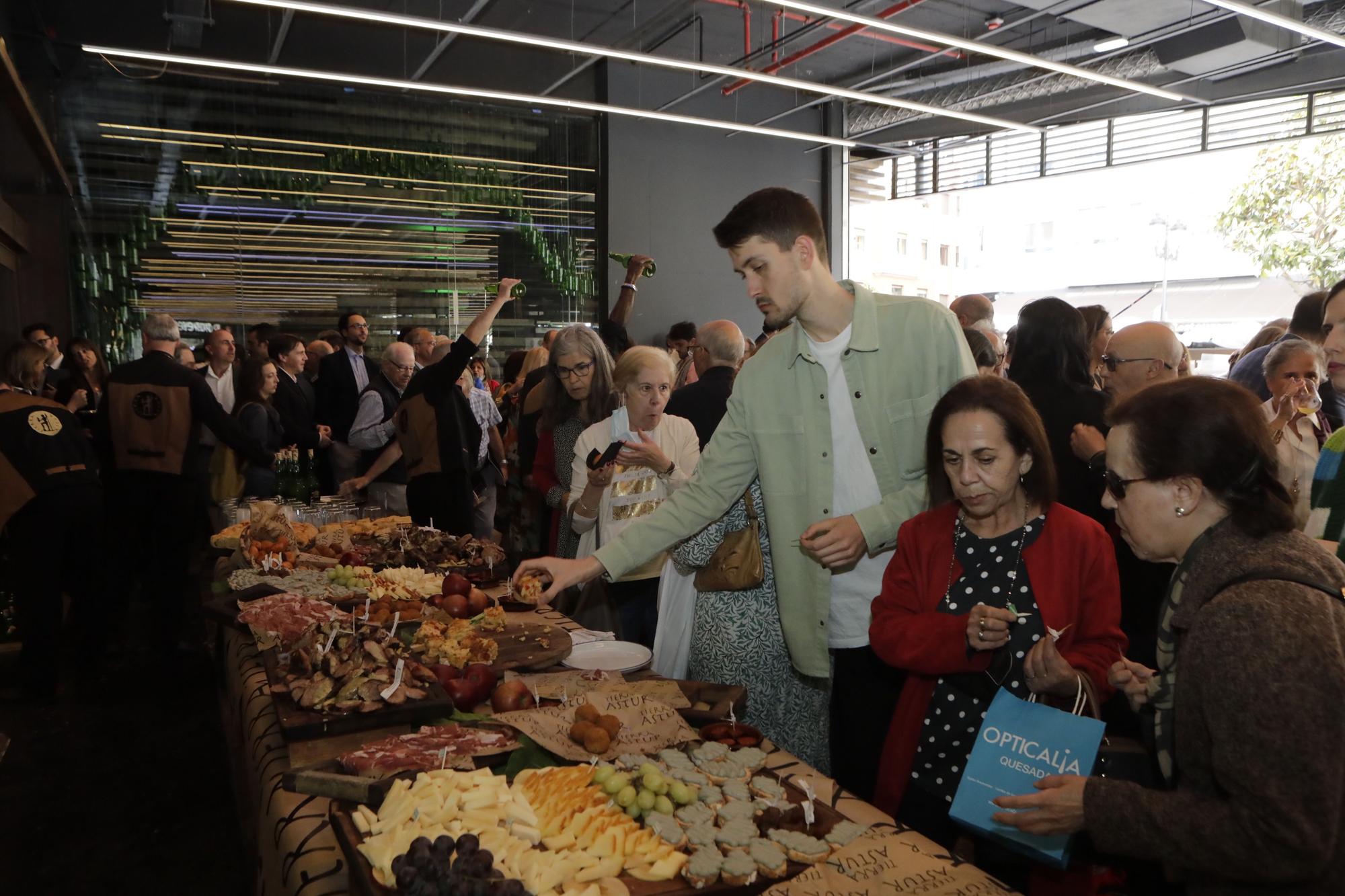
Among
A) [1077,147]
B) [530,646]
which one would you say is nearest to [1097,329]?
[530,646]

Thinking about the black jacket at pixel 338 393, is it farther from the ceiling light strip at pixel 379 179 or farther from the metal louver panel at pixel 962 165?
the metal louver panel at pixel 962 165

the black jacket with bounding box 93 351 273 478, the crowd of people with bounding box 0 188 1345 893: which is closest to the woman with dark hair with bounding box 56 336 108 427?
the black jacket with bounding box 93 351 273 478

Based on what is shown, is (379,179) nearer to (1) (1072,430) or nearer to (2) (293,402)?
(2) (293,402)

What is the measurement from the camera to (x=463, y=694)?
187cm

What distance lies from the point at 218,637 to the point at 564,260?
22.4ft

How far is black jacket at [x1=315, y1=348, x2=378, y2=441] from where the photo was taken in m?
6.02

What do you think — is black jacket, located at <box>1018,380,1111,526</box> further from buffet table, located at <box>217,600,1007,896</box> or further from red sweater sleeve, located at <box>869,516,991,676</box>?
buffet table, located at <box>217,600,1007,896</box>

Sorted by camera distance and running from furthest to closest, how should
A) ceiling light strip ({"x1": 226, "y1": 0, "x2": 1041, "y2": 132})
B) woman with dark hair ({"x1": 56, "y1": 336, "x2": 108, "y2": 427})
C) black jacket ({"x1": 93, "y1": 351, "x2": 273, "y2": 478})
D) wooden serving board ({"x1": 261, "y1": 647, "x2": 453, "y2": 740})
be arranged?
woman with dark hair ({"x1": 56, "y1": 336, "x2": 108, "y2": 427}) < ceiling light strip ({"x1": 226, "y1": 0, "x2": 1041, "y2": 132}) < black jacket ({"x1": 93, "y1": 351, "x2": 273, "y2": 478}) < wooden serving board ({"x1": 261, "y1": 647, "x2": 453, "y2": 740})

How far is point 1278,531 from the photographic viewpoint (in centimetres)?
117

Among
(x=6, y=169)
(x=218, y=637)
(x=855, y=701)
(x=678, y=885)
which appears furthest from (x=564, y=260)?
(x=678, y=885)

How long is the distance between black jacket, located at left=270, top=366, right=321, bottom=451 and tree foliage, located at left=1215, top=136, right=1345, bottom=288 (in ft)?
24.3

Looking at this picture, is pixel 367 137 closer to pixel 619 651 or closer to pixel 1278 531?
pixel 619 651

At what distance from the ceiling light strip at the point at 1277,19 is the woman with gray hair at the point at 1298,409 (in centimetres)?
316

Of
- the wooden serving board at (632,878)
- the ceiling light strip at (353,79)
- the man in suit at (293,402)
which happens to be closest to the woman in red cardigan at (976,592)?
the wooden serving board at (632,878)
